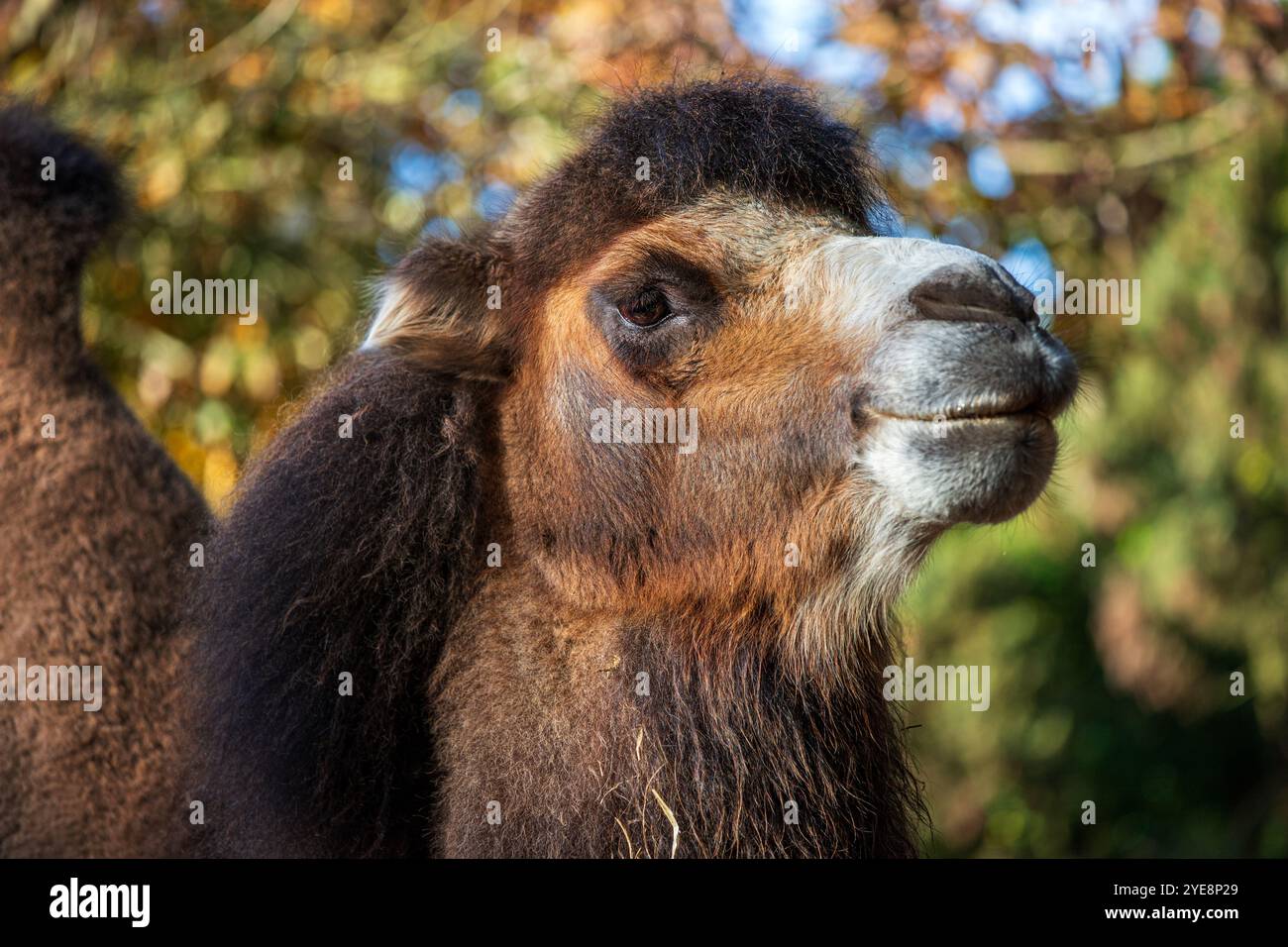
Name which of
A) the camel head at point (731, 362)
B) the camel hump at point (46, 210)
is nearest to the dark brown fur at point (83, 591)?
the camel hump at point (46, 210)

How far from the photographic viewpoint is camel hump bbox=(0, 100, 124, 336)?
487cm

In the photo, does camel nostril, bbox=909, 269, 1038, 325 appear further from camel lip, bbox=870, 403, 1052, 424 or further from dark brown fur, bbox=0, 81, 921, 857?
dark brown fur, bbox=0, 81, 921, 857

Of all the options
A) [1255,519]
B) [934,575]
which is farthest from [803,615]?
[1255,519]

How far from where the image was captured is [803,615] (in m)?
3.45

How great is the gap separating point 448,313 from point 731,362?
91 centimetres

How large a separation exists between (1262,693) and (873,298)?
28.7 ft

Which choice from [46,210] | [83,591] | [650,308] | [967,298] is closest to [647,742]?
[650,308]

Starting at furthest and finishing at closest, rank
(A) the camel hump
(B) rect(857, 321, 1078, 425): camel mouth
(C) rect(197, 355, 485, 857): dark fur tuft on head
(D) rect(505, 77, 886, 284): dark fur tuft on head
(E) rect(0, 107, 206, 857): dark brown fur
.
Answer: (A) the camel hump < (E) rect(0, 107, 206, 857): dark brown fur < (D) rect(505, 77, 886, 284): dark fur tuft on head < (C) rect(197, 355, 485, 857): dark fur tuft on head < (B) rect(857, 321, 1078, 425): camel mouth

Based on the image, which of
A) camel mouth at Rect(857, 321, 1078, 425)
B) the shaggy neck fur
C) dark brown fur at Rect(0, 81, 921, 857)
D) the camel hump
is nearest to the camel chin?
camel mouth at Rect(857, 321, 1078, 425)

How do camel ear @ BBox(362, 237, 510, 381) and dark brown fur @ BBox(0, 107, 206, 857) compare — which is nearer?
camel ear @ BBox(362, 237, 510, 381)

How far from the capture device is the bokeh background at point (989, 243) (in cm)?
762

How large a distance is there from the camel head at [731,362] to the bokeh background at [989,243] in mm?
2339

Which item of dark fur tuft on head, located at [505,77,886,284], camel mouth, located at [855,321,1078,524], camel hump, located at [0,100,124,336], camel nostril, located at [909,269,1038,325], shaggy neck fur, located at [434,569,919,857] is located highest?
camel hump, located at [0,100,124,336]

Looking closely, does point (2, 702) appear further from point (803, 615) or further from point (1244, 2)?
point (1244, 2)
